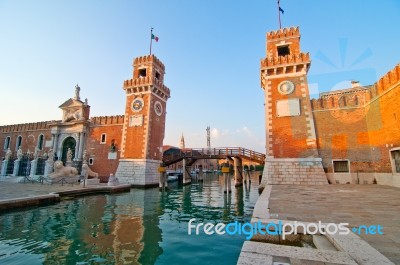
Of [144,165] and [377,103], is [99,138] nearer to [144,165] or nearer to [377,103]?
[144,165]

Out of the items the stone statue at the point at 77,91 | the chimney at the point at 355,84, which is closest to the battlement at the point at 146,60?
the stone statue at the point at 77,91

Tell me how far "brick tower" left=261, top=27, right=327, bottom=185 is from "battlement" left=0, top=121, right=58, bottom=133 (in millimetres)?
32431

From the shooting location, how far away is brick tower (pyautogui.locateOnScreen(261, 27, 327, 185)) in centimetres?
1664

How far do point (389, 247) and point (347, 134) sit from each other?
646 inches

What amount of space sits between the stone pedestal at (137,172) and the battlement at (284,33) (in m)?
18.9

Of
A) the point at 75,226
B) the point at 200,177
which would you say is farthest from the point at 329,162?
the point at 200,177

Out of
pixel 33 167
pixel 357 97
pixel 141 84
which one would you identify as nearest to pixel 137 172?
pixel 141 84

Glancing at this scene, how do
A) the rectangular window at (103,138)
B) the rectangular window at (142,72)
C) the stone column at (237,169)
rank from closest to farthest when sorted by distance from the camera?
the stone column at (237,169), the rectangular window at (142,72), the rectangular window at (103,138)

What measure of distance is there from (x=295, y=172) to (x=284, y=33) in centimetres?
1355

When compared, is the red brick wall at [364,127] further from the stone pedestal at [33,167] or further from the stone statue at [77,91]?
the stone statue at [77,91]

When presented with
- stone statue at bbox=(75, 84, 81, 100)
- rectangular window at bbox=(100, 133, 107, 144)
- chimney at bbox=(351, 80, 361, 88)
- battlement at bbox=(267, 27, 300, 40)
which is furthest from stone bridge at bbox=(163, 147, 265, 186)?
chimney at bbox=(351, 80, 361, 88)

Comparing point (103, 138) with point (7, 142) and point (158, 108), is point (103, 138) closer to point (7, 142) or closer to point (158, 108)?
point (158, 108)

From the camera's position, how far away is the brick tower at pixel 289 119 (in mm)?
16641

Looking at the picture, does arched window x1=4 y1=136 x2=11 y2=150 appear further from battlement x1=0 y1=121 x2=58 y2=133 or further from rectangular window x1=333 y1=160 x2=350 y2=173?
rectangular window x1=333 y1=160 x2=350 y2=173
